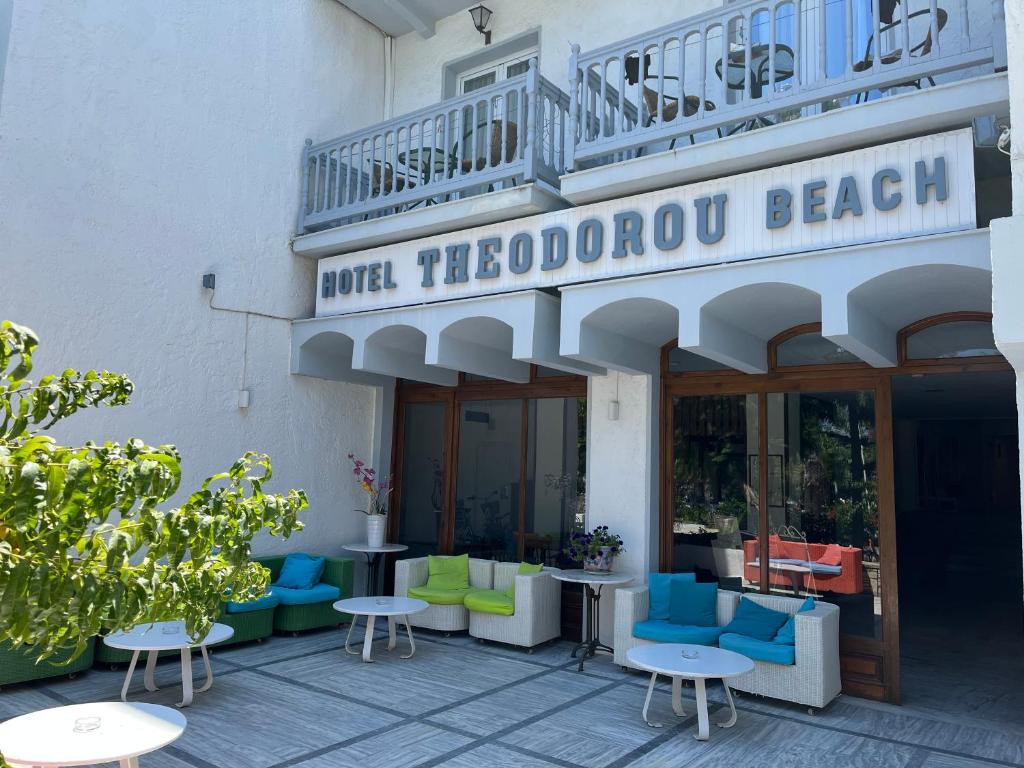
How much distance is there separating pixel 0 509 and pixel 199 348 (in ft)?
22.3

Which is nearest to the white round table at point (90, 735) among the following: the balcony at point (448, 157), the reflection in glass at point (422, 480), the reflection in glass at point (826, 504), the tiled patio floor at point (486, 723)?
the tiled patio floor at point (486, 723)

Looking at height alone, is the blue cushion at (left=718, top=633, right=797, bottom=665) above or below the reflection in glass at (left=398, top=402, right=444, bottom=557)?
below

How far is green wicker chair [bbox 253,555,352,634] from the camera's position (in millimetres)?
7801

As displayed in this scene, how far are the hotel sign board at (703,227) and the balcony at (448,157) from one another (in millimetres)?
477

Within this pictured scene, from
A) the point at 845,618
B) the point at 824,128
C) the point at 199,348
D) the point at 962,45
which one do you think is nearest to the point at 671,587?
the point at 845,618

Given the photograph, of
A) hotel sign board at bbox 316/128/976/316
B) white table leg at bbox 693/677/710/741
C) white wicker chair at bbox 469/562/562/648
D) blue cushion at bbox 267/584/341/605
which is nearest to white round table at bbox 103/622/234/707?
blue cushion at bbox 267/584/341/605

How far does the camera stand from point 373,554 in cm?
922

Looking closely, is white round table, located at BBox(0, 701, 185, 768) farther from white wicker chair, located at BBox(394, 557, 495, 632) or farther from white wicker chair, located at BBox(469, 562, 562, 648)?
white wicker chair, located at BBox(394, 557, 495, 632)

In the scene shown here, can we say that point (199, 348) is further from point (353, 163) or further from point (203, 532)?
point (203, 532)

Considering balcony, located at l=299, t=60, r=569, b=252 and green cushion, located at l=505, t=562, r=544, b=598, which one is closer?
balcony, located at l=299, t=60, r=569, b=252

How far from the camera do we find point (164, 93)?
7.54 m

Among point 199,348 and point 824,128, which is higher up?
point 824,128

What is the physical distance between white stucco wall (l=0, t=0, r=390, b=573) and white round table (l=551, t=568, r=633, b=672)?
3.22 m

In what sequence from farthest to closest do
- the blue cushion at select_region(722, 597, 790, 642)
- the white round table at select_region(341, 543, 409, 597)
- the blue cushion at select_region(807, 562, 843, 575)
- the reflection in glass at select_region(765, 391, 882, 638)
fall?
1. the white round table at select_region(341, 543, 409, 597)
2. the blue cushion at select_region(807, 562, 843, 575)
3. the reflection in glass at select_region(765, 391, 882, 638)
4. the blue cushion at select_region(722, 597, 790, 642)
